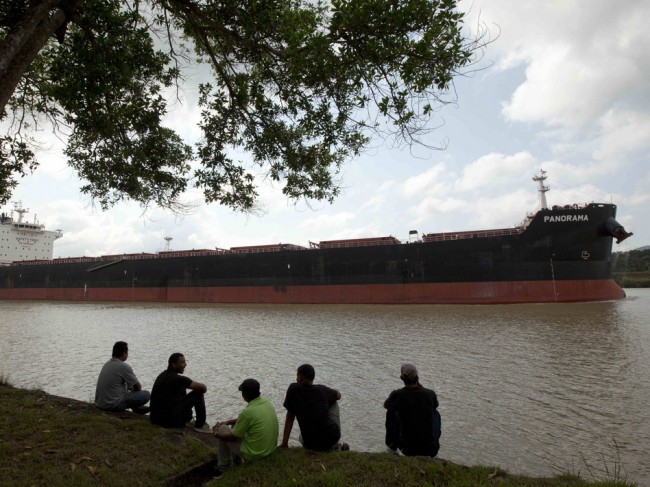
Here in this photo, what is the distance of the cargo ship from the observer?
68.5 ft

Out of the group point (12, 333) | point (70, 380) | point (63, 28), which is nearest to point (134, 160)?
point (63, 28)

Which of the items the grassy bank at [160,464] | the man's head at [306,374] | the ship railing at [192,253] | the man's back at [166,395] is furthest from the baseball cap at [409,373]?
the ship railing at [192,253]

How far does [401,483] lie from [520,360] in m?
6.42

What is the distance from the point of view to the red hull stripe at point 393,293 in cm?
2070

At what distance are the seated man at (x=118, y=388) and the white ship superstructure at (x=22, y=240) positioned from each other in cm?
5082

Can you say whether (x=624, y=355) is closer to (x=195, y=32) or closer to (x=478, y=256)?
(x=195, y=32)

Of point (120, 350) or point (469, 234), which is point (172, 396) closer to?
point (120, 350)

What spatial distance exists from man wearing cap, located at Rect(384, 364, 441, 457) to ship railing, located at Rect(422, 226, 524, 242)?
21.0 m

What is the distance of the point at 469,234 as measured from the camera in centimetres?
2366

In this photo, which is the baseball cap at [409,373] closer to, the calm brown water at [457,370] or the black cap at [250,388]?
the black cap at [250,388]

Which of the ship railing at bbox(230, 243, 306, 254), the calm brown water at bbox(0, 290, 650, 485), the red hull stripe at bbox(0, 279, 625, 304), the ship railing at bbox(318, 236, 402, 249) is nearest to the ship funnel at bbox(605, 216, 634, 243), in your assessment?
the red hull stripe at bbox(0, 279, 625, 304)

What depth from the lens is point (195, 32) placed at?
18.3 ft

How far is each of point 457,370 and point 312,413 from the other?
16.1 ft

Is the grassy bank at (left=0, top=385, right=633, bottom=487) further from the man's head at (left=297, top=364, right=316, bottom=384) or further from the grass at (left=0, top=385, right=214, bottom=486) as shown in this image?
the man's head at (left=297, top=364, right=316, bottom=384)
